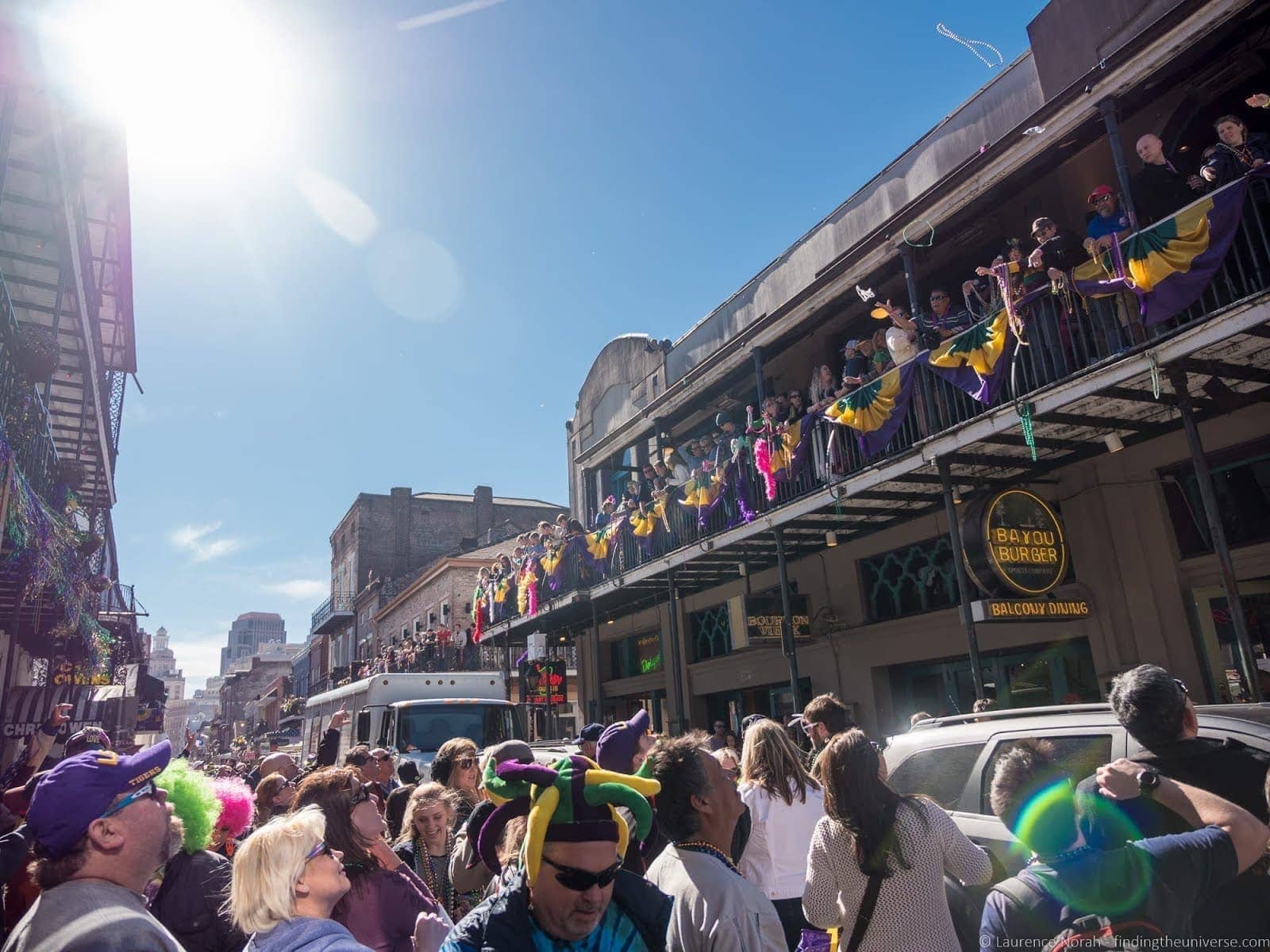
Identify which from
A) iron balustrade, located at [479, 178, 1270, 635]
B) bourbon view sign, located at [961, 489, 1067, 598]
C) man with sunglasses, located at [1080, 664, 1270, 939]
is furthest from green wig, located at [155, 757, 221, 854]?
iron balustrade, located at [479, 178, 1270, 635]

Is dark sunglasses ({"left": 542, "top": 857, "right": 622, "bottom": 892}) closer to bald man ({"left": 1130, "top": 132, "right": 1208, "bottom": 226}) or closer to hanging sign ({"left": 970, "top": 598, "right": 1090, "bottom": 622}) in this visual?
hanging sign ({"left": 970, "top": 598, "right": 1090, "bottom": 622})

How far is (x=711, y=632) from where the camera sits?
16.7 m

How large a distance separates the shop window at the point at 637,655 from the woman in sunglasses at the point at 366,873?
15074 mm

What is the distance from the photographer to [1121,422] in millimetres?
8664

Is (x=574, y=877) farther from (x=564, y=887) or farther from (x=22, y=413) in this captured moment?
→ (x=22, y=413)

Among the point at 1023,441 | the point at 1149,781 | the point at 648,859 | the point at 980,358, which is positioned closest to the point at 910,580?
the point at 1023,441

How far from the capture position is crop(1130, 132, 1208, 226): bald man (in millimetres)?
7754

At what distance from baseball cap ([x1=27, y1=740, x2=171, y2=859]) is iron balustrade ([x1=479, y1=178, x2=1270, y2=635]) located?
24.6 feet

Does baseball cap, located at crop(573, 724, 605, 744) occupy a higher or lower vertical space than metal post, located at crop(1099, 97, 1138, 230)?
lower

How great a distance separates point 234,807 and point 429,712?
9628 millimetres

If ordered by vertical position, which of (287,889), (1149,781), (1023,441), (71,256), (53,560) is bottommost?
(287,889)

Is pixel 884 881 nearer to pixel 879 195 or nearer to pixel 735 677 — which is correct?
pixel 879 195

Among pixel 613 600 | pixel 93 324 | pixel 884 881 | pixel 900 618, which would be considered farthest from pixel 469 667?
pixel 884 881

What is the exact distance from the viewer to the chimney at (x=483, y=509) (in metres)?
48.8
